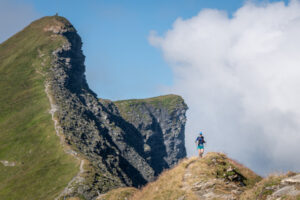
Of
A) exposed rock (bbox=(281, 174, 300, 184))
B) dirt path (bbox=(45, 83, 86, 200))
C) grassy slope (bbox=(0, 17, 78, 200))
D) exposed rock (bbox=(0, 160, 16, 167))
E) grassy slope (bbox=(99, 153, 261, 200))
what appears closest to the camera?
exposed rock (bbox=(281, 174, 300, 184))

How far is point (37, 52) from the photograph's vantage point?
184625mm

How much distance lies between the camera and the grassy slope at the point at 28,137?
79688mm

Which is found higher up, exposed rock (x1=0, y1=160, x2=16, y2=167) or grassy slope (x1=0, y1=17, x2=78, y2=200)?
grassy slope (x1=0, y1=17, x2=78, y2=200)

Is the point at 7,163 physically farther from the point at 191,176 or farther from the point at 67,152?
the point at 191,176

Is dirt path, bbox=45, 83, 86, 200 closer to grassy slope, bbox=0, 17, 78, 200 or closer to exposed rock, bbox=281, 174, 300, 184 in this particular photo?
grassy slope, bbox=0, 17, 78, 200

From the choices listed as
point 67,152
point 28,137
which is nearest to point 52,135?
point 28,137

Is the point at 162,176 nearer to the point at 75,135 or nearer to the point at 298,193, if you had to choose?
the point at 298,193

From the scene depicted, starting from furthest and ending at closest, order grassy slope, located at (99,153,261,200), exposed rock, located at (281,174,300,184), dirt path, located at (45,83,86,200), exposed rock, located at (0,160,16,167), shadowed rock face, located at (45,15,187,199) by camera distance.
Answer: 1. exposed rock, located at (0,160,16,167)
2. shadowed rock face, located at (45,15,187,199)
3. dirt path, located at (45,83,86,200)
4. grassy slope, located at (99,153,261,200)
5. exposed rock, located at (281,174,300,184)

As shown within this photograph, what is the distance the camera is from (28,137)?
106562 millimetres

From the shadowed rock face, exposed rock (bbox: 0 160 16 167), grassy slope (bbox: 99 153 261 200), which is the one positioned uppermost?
the shadowed rock face

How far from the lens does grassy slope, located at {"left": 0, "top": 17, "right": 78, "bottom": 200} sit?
261 feet

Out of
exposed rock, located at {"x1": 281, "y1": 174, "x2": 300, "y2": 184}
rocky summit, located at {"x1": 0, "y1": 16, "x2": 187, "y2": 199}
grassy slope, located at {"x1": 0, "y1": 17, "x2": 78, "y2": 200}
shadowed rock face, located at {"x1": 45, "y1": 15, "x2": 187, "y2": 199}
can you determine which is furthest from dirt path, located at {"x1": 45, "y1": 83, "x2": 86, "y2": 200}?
exposed rock, located at {"x1": 281, "y1": 174, "x2": 300, "y2": 184}

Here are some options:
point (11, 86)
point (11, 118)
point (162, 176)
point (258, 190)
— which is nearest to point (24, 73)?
point (11, 86)

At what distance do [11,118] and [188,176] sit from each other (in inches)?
4603
